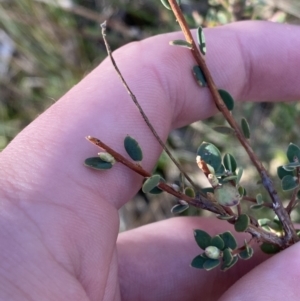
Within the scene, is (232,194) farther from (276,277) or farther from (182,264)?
(182,264)

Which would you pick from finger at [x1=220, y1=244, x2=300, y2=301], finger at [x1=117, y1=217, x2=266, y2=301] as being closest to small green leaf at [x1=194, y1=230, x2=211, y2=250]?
finger at [x1=220, y1=244, x2=300, y2=301]

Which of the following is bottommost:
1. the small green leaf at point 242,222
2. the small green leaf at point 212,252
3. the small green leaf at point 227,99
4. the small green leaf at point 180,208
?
the small green leaf at point 212,252

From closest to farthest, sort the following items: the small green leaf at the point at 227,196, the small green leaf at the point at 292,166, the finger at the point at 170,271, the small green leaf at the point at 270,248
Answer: the small green leaf at the point at 227,196, the small green leaf at the point at 292,166, the small green leaf at the point at 270,248, the finger at the point at 170,271

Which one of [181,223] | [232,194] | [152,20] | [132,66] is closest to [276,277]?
[232,194]

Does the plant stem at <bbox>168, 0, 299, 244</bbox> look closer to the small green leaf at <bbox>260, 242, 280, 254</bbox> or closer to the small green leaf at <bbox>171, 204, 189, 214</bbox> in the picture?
the small green leaf at <bbox>260, 242, 280, 254</bbox>

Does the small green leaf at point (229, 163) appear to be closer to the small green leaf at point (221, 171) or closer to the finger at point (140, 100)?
the small green leaf at point (221, 171)

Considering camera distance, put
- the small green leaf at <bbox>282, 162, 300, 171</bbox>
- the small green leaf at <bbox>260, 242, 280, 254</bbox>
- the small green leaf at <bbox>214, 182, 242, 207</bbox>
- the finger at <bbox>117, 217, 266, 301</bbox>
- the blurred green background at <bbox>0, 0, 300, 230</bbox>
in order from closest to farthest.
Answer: the small green leaf at <bbox>214, 182, 242, 207</bbox>
the small green leaf at <bbox>282, 162, 300, 171</bbox>
the small green leaf at <bbox>260, 242, 280, 254</bbox>
the finger at <bbox>117, 217, 266, 301</bbox>
the blurred green background at <bbox>0, 0, 300, 230</bbox>

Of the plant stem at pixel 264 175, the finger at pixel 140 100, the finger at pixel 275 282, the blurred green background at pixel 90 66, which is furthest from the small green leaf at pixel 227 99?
the blurred green background at pixel 90 66

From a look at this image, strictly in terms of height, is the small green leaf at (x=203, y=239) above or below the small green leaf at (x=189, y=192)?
below
